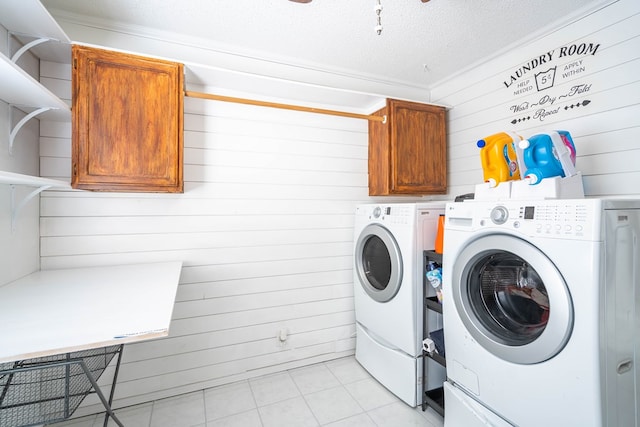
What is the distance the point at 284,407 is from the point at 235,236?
4.09ft

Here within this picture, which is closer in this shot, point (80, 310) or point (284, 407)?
point (80, 310)

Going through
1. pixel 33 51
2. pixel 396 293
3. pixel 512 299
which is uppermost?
pixel 33 51

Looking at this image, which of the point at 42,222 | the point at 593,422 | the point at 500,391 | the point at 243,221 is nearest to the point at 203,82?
the point at 243,221

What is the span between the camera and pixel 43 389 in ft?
4.37

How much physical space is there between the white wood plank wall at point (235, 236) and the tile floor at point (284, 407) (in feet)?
0.34

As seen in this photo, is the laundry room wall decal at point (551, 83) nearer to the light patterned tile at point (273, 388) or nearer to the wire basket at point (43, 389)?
the light patterned tile at point (273, 388)

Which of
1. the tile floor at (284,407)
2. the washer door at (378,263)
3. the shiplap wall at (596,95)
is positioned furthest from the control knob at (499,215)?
the tile floor at (284,407)

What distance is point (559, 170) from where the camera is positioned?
4.81 feet

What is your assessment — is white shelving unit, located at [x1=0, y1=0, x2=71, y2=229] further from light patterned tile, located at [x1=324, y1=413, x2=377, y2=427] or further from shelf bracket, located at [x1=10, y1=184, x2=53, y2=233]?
light patterned tile, located at [x1=324, y1=413, x2=377, y2=427]

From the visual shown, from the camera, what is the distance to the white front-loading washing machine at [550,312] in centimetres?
103

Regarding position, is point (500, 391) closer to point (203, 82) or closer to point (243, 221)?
point (243, 221)

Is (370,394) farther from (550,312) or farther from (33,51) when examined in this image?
(33,51)

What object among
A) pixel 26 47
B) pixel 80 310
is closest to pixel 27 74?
pixel 26 47

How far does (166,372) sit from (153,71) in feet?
6.62
